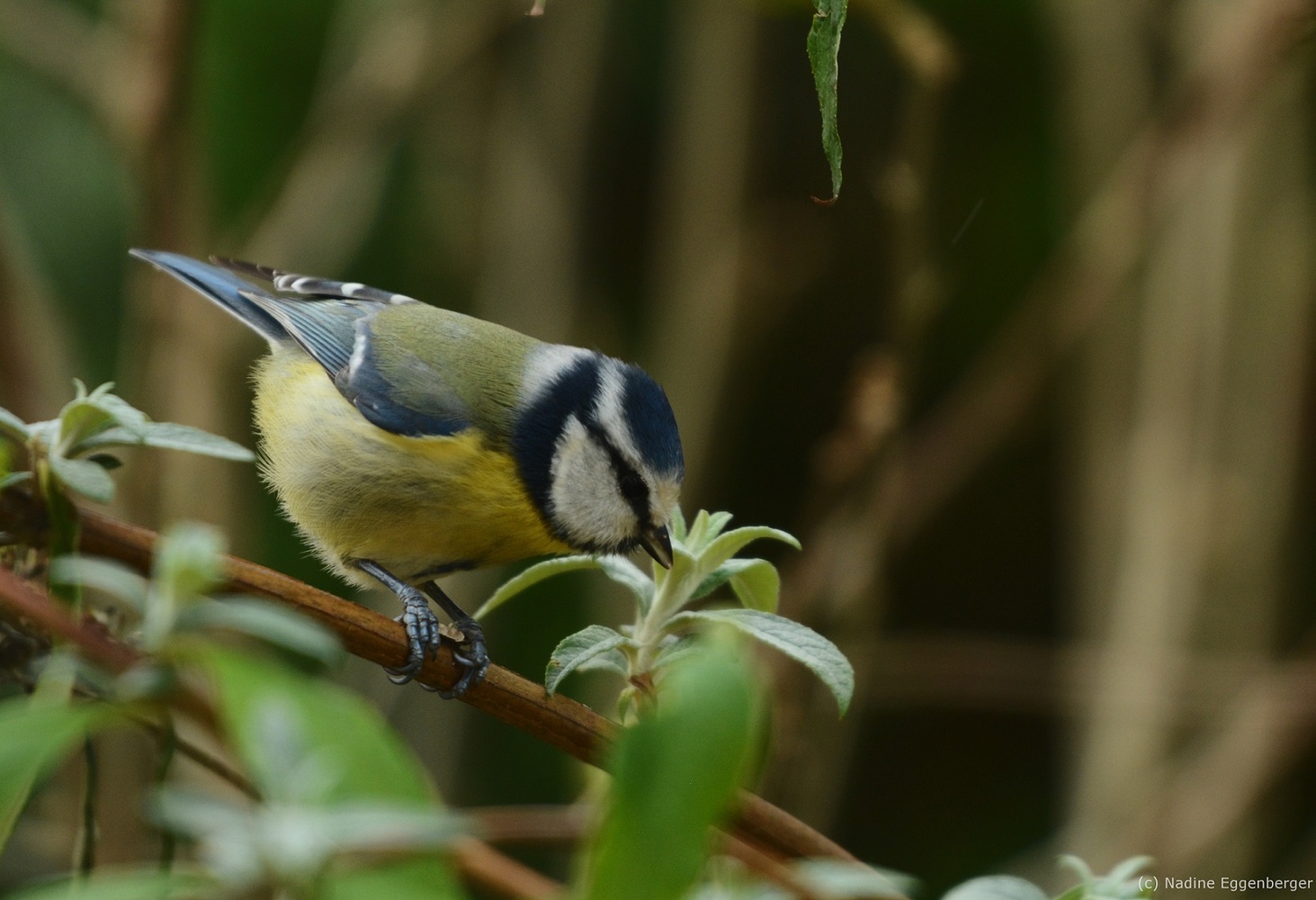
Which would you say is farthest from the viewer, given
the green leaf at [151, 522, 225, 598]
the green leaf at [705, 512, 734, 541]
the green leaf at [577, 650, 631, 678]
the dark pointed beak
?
the dark pointed beak

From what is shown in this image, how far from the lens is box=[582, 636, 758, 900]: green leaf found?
13.9 inches

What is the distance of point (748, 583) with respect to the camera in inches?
34.2

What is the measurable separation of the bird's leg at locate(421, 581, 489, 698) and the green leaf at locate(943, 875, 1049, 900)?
0.31m

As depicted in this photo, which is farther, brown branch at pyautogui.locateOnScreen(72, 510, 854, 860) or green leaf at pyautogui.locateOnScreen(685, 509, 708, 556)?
green leaf at pyautogui.locateOnScreen(685, 509, 708, 556)

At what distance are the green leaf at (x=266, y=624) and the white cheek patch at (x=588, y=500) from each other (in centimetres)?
101

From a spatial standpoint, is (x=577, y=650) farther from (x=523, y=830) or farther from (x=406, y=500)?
(x=406, y=500)

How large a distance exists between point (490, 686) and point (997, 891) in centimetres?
31

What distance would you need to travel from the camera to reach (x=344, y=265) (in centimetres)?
272

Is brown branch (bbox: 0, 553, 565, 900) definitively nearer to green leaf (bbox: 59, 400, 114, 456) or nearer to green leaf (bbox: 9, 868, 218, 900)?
green leaf (bbox: 9, 868, 218, 900)

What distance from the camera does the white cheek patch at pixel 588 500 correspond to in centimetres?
148

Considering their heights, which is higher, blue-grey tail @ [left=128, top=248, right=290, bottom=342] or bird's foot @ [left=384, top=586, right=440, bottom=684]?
blue-grey tail @ [left=128, top=248, right=290, bottom=342]

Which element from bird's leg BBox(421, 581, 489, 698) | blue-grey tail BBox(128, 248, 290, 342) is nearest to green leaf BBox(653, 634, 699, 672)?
bird's leg BBox(421, 581, 489, 698)

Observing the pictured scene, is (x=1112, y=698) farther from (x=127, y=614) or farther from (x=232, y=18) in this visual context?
(x=232, y=18)

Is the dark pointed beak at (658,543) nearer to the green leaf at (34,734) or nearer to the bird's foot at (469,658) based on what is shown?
the bird's foot at (469,658)
